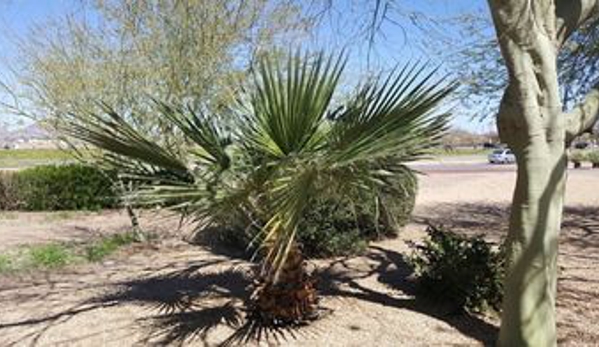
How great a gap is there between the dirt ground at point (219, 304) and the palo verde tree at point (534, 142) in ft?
2.06

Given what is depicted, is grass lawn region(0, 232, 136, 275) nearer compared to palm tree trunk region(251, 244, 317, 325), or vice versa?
palm tree trunk region(251, 244, 317, 325)

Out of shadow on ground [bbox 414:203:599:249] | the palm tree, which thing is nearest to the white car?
shadow on ground [bbox 414:203:599:249]

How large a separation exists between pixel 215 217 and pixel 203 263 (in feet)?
13.7

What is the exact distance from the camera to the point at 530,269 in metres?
3.96

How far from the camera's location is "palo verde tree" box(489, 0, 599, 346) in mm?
3771

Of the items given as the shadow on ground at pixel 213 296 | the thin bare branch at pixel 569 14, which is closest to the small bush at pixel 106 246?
the shadow on ground at pixel 213 296

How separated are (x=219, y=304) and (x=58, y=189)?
1235cm

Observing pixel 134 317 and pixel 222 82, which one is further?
pixel 222 82

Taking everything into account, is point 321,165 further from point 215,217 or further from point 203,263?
point 203,263

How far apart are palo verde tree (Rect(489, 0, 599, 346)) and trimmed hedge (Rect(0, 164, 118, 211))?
46.1 feet

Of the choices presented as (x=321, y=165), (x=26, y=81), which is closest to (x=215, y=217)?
(x=321, y=165)

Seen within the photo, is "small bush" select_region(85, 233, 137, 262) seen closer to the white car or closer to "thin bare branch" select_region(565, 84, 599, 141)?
"thin bare branch" select_region(565, 84, 599, 141)

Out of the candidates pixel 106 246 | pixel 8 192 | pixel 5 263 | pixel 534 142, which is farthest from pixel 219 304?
pixel 8 192

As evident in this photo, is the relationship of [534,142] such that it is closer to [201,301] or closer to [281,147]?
[281,147]
